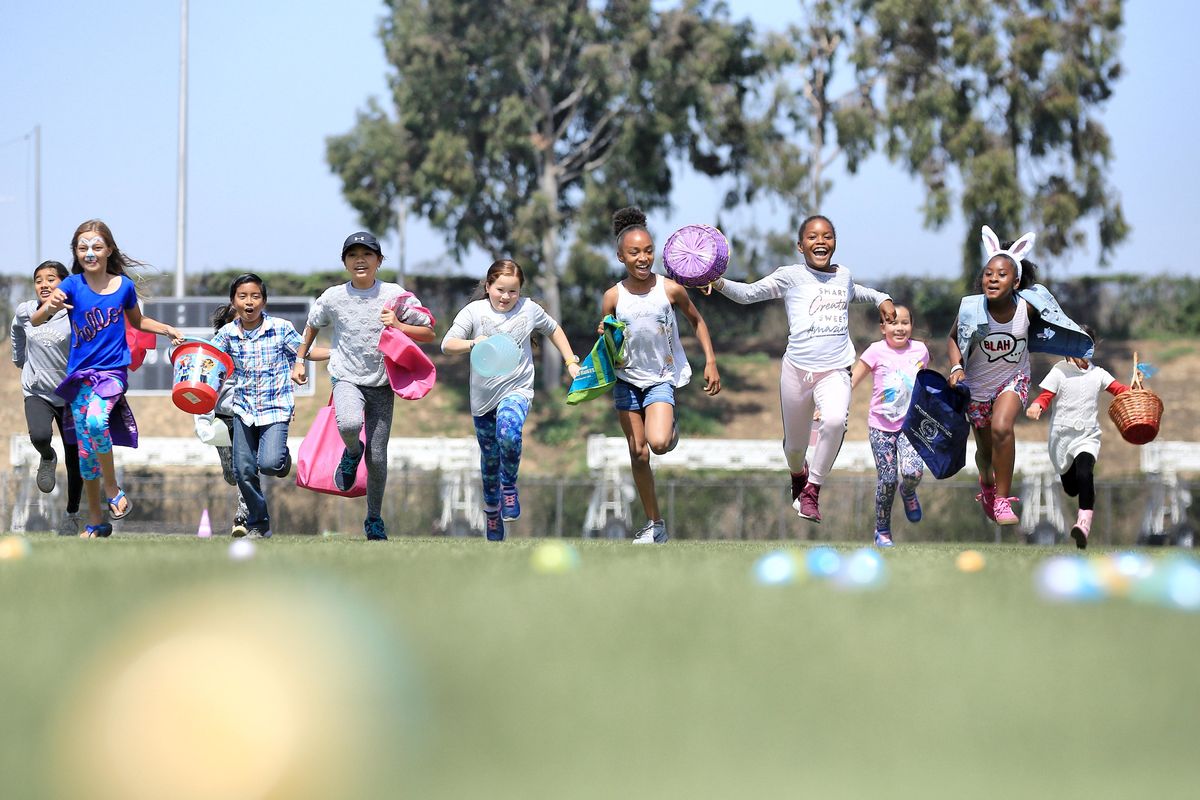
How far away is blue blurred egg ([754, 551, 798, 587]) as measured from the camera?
5.10 m

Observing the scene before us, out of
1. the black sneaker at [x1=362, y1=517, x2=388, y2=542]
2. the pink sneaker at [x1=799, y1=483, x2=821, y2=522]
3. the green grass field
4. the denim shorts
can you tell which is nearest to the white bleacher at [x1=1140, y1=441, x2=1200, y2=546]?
the pink sneaker at [x1=799, y1=483, x2=821, y2=522]

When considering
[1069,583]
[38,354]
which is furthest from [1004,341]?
[38,354]

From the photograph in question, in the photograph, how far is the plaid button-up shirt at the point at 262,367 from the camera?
9859 millimetres

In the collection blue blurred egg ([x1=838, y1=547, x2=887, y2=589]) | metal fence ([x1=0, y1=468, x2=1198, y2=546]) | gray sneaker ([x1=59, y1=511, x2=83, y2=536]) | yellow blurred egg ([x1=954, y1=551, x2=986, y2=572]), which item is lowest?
metal fence ([x1=0, y1=468, x2=1198, y2=546])

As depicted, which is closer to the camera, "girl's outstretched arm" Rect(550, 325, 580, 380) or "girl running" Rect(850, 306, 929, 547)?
"girl's outstretched arm" Rect(550, 325, 580, 380)

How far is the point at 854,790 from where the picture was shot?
2420mm

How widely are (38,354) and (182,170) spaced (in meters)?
25.0

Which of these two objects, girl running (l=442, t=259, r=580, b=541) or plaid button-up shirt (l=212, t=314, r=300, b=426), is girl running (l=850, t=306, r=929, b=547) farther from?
plaid button-up shirt (l=212, t=314, r=300, b=426)

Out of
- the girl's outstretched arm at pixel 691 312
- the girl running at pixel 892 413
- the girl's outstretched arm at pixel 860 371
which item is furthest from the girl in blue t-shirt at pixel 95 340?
the girl running at pixel 892 413

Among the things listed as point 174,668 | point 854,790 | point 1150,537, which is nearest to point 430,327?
point 174,668

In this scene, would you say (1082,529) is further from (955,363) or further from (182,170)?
(182,170)

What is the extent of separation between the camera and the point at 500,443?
9812 mm

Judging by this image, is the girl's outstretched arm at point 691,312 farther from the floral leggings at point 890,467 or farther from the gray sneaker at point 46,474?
the gray sneaker at point 46,474

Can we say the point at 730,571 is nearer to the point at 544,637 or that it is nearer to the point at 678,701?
the point at 544,637
